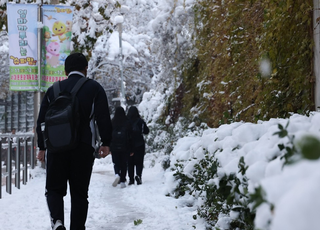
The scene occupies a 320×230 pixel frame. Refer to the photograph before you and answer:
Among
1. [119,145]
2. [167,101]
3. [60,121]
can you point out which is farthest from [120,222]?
[167,101]

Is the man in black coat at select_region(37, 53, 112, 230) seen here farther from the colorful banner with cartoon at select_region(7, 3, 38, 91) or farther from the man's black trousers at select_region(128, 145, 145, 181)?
the colorful banner with cartoon at select_region(7, 3, 38, 91)

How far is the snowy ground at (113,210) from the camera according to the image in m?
5.77

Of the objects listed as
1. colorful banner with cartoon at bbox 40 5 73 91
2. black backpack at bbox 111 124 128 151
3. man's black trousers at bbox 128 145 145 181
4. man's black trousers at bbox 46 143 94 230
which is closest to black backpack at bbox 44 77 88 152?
man's black trousers at bbox 46 143 94 230

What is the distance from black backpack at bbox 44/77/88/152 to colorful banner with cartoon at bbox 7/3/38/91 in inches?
317

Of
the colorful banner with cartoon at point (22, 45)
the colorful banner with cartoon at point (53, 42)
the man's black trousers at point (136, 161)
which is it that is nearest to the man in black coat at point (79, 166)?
the man's black trousers at point (136, 161)

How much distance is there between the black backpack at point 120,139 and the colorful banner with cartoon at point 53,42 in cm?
281

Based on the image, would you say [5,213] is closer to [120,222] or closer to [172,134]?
[120,222]

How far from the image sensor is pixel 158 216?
625cm

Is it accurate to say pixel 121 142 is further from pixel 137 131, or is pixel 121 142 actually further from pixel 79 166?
pixel 79 166

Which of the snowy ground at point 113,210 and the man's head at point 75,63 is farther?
the snowy ground at point 113,210

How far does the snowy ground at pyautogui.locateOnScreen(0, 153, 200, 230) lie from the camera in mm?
5766

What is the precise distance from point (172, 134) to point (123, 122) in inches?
128

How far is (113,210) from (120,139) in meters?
3.51

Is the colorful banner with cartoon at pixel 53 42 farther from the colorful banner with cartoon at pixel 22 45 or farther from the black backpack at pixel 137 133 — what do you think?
the black backpack at pixel 137 133
